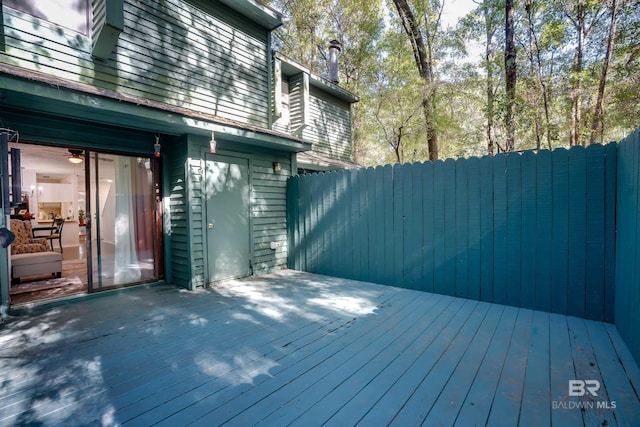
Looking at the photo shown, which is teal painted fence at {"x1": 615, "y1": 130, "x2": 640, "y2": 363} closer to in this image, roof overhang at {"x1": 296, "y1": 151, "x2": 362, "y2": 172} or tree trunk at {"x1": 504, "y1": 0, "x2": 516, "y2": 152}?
tree trunk at {"x1": 504, "y1": 0, "x2": 516, "y2": 152}

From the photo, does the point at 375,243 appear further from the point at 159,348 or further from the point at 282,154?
the point at 159,348

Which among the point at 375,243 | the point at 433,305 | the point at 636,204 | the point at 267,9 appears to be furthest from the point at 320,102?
the point at 636,204

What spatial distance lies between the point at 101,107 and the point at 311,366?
3.45 m

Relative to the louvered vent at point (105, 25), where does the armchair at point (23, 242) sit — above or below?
below

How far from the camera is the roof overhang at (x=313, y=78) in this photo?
23.1 ft

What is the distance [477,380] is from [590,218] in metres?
2.40

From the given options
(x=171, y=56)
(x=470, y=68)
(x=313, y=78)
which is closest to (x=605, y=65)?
(x=470, y=68)

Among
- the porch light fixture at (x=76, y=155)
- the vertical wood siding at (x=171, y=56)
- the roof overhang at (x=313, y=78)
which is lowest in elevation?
the porch light fixture at (x=76, y=155)

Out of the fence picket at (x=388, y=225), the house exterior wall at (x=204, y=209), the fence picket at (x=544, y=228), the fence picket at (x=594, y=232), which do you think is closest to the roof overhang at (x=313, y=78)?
the house exterior wall at (x=204, y=209)

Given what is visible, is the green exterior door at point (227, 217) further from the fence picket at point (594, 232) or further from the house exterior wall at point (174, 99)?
the fence picket at point (594, 232)

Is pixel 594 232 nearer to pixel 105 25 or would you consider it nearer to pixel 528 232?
pixel 528 232

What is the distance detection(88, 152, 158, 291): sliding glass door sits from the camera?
13.7ft

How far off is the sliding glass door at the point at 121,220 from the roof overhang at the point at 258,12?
3094 millimetres

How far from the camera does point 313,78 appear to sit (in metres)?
8.22
